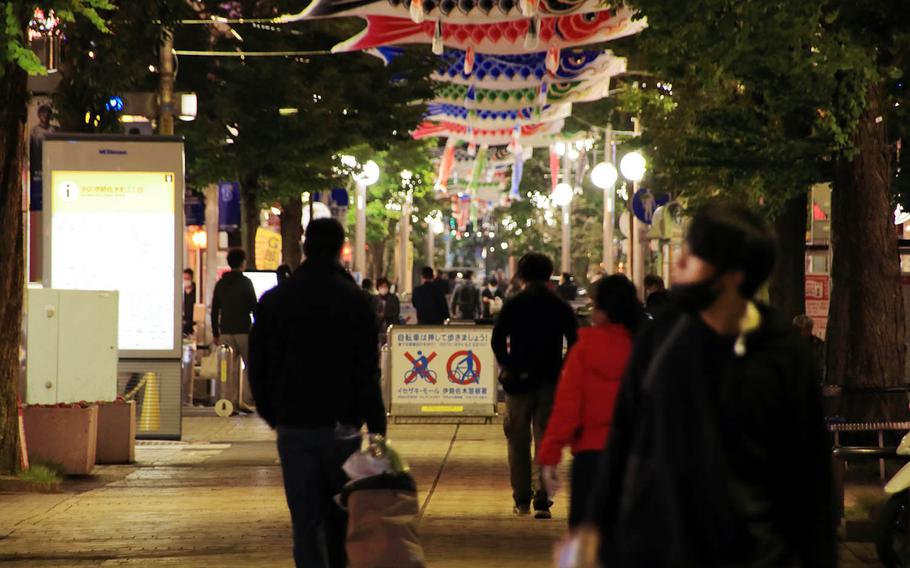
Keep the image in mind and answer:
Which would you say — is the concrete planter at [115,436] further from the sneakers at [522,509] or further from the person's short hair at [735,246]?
the person's short hair at [735,246]

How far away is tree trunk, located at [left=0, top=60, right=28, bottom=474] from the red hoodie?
7366mm

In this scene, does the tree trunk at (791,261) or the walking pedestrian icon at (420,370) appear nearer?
the walking pedestrian icon at (420,370)

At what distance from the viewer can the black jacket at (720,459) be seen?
3975 mm

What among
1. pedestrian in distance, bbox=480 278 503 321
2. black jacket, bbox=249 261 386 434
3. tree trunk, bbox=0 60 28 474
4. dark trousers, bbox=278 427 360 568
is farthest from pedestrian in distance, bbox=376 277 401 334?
dark trousers, bbox=278 427 360 568

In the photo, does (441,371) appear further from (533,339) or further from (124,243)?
(533,339)

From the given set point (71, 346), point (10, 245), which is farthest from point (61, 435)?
point (10, 245)

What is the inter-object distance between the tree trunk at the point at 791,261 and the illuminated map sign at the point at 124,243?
8.43 m

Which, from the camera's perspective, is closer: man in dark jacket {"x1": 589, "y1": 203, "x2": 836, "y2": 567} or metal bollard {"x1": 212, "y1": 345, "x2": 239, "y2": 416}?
man in dark jacket {"x1": 589, "y1": 203, "x2": 836, "y2": 567}

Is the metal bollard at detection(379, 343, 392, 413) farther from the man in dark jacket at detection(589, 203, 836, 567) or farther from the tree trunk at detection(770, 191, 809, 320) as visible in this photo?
the man in dark jacket at detection(589, 203, 836, 567)

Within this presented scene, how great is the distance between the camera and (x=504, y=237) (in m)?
124

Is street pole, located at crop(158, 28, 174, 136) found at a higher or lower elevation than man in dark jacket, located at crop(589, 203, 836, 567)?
higher

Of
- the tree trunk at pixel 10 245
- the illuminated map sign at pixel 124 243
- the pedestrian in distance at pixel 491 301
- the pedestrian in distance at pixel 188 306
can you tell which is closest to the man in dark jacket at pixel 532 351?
the tree trunk at pixel 10 245

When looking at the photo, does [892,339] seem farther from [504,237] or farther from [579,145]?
[504,237]

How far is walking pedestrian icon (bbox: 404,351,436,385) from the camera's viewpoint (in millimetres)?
21359
